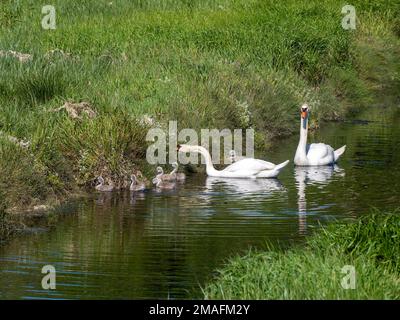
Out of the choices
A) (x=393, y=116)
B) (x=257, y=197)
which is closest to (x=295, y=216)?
(x=257, y=197)

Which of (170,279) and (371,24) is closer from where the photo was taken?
(170,279)

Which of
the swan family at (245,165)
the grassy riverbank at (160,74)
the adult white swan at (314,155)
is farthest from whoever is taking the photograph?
the adult white swan at (314,155)

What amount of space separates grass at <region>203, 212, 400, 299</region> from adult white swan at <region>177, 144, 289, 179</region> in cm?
648

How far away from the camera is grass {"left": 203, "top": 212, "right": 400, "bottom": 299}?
11.4m

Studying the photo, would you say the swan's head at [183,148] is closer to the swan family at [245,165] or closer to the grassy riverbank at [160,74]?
the swan family at [245,165]

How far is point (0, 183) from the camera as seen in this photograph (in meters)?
16.2

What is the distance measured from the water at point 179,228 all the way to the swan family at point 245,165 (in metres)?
0.20

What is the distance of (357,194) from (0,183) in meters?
5.54

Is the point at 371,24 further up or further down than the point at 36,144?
further up

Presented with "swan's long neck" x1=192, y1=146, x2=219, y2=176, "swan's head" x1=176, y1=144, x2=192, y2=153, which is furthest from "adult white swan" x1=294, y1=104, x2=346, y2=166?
"swan's head" x1=176, y1=144, x2=192, y2=153

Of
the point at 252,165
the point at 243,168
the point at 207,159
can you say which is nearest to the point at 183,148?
the point at 207,159

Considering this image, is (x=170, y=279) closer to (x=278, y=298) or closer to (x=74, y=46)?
(x=278, y=298)

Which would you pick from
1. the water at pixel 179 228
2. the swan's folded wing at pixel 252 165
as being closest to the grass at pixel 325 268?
the water at pixel 179 228

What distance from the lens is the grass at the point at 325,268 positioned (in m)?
11.4
